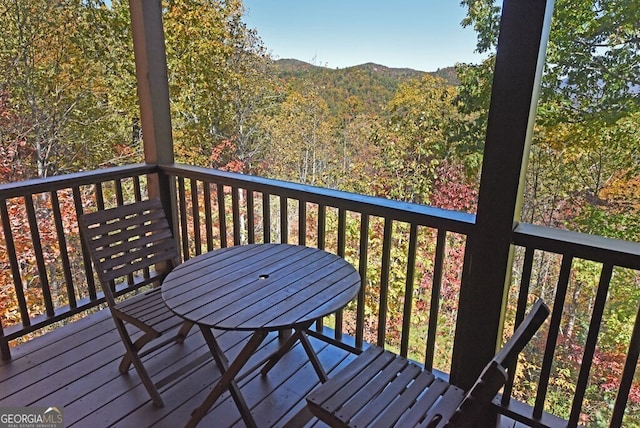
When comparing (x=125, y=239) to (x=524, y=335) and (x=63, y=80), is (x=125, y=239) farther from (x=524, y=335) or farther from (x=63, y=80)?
(x=63, y=80)

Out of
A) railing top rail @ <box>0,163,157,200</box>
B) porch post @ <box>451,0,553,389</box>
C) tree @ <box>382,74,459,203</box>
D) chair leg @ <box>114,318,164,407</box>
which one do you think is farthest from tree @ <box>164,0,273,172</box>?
porch post @ <box>451,0,553,389</box>

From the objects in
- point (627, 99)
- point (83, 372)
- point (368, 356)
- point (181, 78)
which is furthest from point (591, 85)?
point (181, 78)

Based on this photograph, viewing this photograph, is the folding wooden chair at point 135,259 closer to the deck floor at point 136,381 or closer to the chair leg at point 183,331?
the chair leg at point 183,331

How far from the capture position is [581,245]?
1.58 meters

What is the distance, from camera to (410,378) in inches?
60.9

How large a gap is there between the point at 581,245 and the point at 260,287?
1345 mm

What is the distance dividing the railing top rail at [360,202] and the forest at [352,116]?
175 inches

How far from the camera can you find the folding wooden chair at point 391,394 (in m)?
1.22

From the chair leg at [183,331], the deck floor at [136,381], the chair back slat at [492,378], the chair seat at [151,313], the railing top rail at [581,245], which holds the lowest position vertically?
the deck floor at [136,381]

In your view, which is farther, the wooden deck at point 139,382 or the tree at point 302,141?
the tree at point 302,141

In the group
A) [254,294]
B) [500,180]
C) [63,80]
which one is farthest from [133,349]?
[63,80]

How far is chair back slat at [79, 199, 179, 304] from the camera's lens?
85.4 inches

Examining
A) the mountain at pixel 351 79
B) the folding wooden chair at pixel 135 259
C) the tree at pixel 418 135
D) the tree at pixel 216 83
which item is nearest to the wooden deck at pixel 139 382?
the folding wooden chair at pixel 135 259

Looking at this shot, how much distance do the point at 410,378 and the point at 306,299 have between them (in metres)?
0.51
